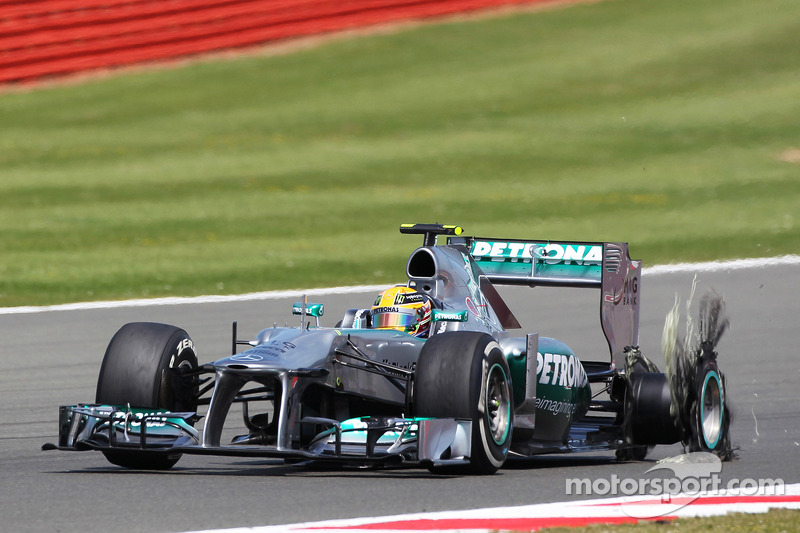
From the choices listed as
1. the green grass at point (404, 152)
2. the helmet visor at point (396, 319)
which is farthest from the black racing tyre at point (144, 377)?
the green grass at point (404, 152)

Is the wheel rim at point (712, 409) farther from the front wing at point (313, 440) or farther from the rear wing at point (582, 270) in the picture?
the front wing at point (313, 440)

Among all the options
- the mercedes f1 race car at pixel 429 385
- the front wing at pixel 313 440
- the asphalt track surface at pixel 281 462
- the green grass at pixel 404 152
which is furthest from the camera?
the green grass at pixel 404 152

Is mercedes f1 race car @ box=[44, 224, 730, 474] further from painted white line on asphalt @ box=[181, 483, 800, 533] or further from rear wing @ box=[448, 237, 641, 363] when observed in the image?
painted white line on asphalt @ box=[181, 483, 800, 533]

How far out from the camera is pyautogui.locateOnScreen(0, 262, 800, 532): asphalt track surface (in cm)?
672

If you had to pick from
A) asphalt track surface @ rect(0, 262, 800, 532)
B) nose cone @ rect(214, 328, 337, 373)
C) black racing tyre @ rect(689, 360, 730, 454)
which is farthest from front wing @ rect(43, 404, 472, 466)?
black racing tyre @ rect(689, 360, 730, 454)

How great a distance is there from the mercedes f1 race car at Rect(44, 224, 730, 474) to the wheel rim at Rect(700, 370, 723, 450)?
0.01 m

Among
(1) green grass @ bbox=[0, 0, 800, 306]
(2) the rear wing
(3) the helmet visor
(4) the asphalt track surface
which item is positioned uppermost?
(1) green grass @ bbox=[0, 0, 800, 306]

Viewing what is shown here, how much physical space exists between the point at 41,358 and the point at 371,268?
19.6 feet

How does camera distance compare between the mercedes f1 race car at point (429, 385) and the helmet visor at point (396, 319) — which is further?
the helmet visor at point (396, 319)

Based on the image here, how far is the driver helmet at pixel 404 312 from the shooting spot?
8.86 metres

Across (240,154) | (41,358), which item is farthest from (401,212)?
(41,358)

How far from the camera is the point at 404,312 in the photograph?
887 centimetres

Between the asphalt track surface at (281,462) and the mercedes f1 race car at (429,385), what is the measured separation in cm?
20

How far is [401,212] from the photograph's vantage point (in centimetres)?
2125
